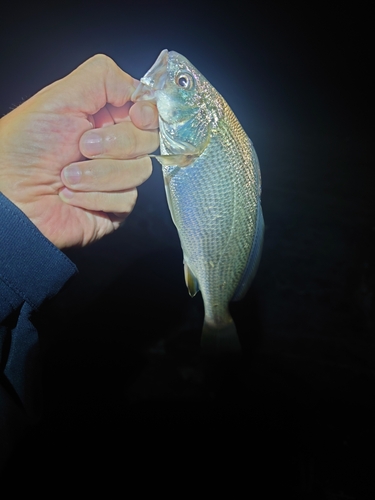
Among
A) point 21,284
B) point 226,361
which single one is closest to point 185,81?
point 21,284

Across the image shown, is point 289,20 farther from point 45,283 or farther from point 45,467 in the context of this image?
point 45,467

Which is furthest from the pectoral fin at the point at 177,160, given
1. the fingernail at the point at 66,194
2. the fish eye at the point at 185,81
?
the fingernail at the point at 66,194

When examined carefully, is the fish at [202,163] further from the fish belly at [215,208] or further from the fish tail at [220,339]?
the fish tail at [220,339]

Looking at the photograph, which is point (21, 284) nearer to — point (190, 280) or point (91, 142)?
point (91, 142)

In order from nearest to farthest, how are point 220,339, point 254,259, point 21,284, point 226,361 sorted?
point 21,284 → point 254,259 → point 220,339 → point 226,361

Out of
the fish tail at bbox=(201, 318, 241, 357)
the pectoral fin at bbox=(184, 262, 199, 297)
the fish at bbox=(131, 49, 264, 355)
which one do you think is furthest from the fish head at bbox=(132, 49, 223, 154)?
the fish tail at bbox=(201, 318, 241, 357)

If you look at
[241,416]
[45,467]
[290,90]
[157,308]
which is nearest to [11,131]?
[157,308]
